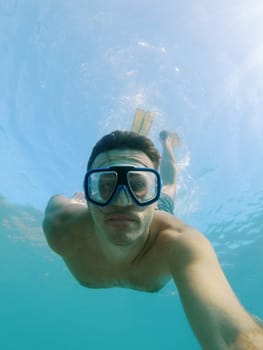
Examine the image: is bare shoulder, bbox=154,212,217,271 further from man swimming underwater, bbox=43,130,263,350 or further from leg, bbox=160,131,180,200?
leg, bbox=160,131,180,200

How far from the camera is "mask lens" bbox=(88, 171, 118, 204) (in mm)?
4090

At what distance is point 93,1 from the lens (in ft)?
41.4

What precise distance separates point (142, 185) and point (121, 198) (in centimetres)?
32

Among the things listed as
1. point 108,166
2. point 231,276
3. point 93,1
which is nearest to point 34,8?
point 93,1

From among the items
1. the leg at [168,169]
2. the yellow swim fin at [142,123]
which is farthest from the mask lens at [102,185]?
the leg at [168,169]

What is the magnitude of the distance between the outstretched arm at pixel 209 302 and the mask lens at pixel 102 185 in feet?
3.47

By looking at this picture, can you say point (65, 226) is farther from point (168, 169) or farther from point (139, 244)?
point (168, 169)

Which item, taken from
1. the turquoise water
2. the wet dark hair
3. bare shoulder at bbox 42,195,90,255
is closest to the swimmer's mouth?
the wet dark hair

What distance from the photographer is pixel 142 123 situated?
8.18 metres

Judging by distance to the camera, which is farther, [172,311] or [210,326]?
[172,311]

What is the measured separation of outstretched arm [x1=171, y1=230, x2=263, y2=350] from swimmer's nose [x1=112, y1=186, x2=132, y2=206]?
2.73 feet

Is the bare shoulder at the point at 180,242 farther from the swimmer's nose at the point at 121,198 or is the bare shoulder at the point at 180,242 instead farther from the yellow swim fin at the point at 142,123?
the yellow swim fin at the point at 142,123

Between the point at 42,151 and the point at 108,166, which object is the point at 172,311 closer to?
the point at 42,151

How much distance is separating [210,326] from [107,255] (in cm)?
250
